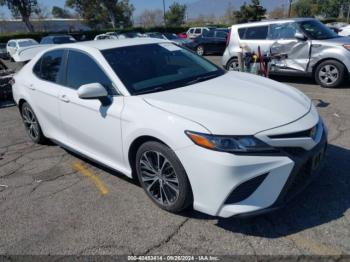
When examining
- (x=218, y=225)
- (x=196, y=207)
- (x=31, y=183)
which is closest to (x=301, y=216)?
(x=218, y=225)

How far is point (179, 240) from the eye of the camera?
3039mm

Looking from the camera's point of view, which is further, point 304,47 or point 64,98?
point 304,47

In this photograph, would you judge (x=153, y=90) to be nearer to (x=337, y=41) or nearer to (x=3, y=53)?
(x=337, y=41)

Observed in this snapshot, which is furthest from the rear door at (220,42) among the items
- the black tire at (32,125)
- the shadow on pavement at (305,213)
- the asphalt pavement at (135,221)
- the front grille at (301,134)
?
the front grille at (301,134)

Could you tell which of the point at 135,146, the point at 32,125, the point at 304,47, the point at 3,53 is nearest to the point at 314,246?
the point at 135,146

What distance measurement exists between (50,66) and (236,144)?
309 cm

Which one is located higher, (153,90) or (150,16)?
(153,90)

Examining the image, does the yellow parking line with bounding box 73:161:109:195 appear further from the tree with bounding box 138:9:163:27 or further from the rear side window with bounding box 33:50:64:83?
the tree with bounding box 138:9:163:27

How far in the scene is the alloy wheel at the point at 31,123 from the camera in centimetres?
531

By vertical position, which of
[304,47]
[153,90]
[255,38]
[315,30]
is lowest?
[304,47]

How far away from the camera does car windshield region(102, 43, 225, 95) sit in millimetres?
3686

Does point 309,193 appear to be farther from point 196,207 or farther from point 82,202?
point 82,202

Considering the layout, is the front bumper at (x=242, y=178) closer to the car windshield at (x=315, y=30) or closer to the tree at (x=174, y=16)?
the car windshield at (x=315, y=30)

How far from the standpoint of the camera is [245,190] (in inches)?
111
